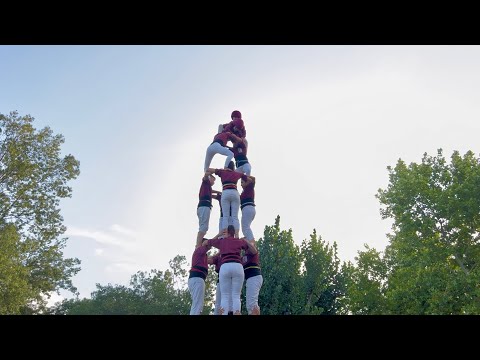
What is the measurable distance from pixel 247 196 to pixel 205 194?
3.64 ft

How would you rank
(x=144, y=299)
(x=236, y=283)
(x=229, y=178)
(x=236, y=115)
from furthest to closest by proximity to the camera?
1. (x=144, y=299)
2. (x=236, y=115)
3. (x=229, y=178)
4. (x=236, y=283)

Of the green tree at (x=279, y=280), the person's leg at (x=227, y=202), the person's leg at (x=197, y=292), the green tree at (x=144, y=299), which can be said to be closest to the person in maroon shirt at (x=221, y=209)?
the person's leg at (x=227, y=202)

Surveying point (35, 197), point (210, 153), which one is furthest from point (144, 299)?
point (210, 153)

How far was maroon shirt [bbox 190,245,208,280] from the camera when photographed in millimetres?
11031

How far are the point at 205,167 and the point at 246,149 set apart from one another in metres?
1.41

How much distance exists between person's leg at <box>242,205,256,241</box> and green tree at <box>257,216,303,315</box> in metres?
10.1

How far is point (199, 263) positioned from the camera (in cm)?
1107

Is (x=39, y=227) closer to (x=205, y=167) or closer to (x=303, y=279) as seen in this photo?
(x=303, y=279)

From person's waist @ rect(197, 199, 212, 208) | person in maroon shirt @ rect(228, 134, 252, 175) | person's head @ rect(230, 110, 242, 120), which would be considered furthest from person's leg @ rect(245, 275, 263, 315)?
person's head @ rect(230, 110, 242, 120)

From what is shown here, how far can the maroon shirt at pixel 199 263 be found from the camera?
1103 cm

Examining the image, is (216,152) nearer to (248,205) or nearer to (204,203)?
(204,203)

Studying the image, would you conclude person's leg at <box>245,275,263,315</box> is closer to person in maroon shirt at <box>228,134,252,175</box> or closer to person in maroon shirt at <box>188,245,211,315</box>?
person in maroon shirt at <box>188,245,211,315</box>

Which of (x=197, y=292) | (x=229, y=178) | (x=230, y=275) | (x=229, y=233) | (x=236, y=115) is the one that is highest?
(x=236, y=115)
